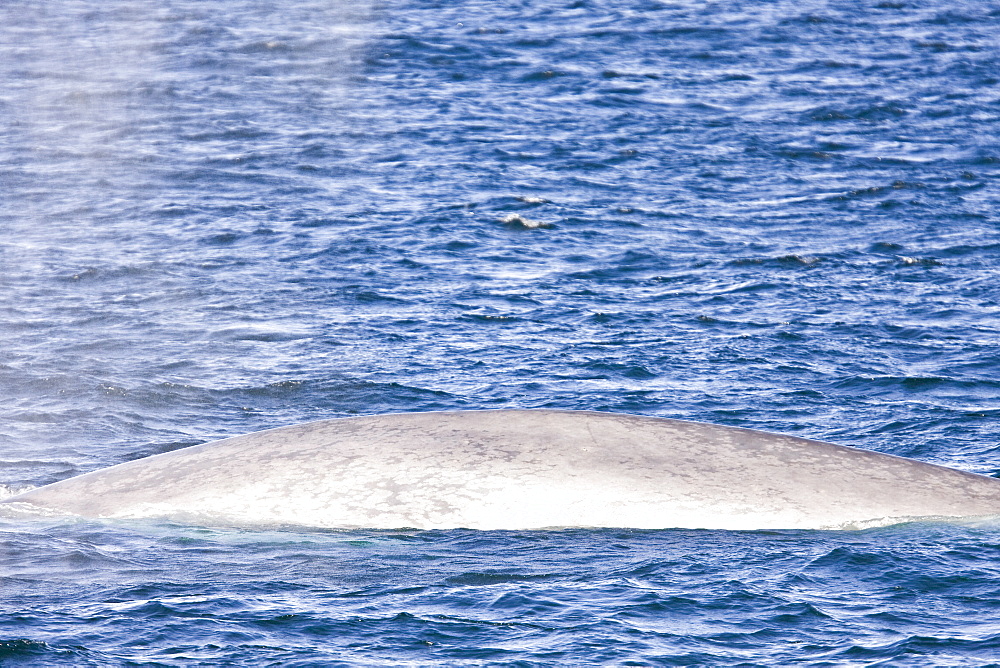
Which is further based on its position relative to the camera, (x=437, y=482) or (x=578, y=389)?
(x=578, y=389)

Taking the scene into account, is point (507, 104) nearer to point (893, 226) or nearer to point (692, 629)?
point (893, 226)

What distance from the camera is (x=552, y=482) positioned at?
9.98 meters

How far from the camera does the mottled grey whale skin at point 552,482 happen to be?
9.93 metres

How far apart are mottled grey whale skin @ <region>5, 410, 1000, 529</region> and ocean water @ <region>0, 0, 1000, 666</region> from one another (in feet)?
0.66

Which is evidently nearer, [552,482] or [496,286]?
[552,482]

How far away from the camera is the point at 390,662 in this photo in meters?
9.27

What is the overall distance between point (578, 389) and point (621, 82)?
18.1 metres

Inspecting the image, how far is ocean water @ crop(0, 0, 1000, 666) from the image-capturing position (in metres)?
9.94

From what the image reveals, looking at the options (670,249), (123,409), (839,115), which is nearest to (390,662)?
(123,409)

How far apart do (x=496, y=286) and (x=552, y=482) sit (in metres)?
11.8

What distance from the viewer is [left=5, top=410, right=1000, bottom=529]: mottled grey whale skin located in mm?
9930

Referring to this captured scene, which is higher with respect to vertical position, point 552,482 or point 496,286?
point 552,482

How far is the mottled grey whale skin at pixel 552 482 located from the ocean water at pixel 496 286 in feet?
0.66

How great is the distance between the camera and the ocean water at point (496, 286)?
32.6 feet
